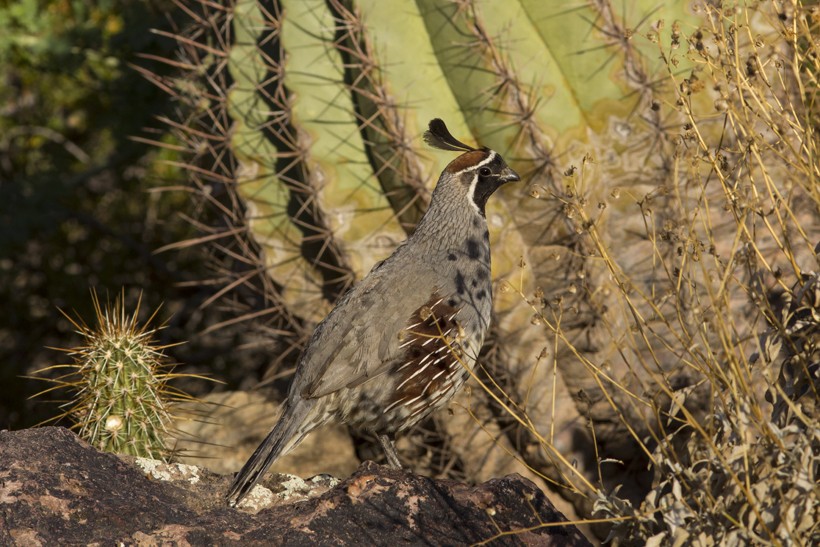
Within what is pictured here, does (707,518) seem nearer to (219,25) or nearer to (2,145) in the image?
(219,25)

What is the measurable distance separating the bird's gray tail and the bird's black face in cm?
115

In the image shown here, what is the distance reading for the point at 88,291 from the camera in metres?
8.02

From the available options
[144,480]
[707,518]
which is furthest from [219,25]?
[707,518]

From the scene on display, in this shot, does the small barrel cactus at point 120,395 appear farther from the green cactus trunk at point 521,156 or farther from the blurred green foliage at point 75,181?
the blurred green foliage at point 75,181

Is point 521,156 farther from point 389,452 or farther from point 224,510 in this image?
point 224,510

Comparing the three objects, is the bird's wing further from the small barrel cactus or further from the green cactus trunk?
the small barrel cactus

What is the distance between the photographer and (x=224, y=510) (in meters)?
3.59

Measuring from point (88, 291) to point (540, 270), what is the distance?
421 centimetres

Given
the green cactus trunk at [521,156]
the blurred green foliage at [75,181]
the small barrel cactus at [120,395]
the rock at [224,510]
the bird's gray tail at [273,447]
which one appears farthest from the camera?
the blurred green foliage at [75,181]

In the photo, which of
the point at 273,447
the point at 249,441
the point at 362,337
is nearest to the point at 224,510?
the point at 273,447

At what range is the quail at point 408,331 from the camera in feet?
13.9

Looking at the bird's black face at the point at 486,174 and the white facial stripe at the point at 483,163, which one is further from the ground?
the white facial stripe at the point at 483,163

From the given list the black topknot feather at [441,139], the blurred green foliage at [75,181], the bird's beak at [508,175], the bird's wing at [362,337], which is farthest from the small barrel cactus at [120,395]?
the blurred green foliage at [75,181]

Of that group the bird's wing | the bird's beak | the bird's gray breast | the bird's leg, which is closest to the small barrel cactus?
the bird's wing
